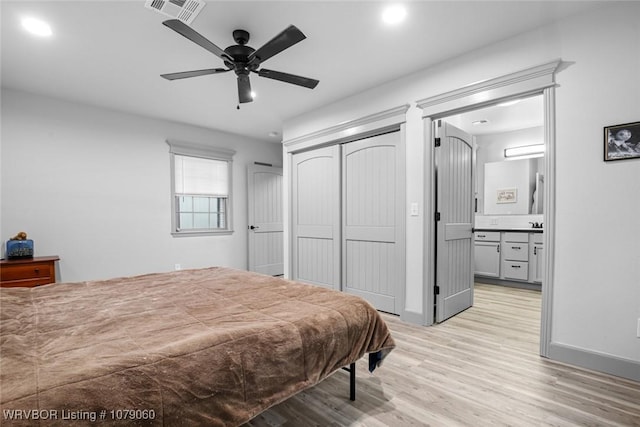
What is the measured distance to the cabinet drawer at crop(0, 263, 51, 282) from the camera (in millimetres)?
3098

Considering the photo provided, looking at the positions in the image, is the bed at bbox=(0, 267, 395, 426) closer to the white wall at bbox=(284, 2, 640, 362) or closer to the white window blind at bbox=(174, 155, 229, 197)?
the white wall at bbox=(284, 2, 640, 362)

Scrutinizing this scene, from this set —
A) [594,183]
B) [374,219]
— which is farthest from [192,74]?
[594,183]

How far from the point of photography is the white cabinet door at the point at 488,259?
4996 mm

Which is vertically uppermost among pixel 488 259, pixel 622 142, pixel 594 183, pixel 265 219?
pixel 622 142

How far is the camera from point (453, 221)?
10.9 ft

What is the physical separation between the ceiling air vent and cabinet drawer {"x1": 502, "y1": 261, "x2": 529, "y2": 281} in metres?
5.29

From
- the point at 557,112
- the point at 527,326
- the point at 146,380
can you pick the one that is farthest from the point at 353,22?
the point at 527,326

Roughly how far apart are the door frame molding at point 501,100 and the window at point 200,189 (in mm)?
3582

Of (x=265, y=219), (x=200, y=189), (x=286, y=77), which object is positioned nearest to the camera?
(x=286, y=77)

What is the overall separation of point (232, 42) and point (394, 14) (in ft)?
4.49

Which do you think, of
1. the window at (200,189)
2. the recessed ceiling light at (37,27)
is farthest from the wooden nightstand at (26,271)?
the recessed ceiling light at (37,27)

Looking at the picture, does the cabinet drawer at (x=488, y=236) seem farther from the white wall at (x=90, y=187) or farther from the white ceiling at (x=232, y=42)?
the white wall at (x=90, y=187)

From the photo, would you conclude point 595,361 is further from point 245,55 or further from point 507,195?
point 507,195

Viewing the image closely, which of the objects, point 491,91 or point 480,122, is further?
point 480,122
